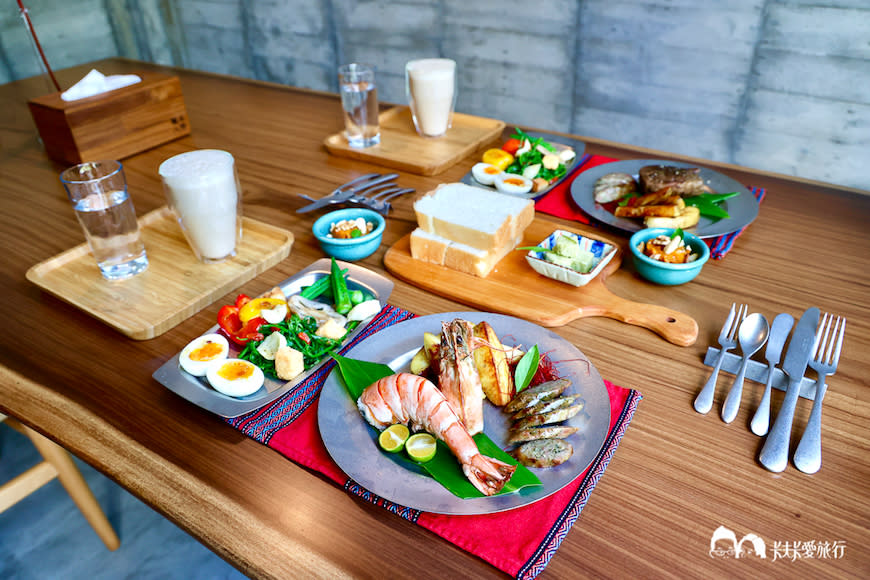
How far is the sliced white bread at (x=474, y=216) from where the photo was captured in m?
1.23

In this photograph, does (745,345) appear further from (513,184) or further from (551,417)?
(513,184)

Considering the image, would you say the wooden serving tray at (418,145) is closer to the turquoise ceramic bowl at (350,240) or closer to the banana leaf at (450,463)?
the turquoise ceramic bowl at (350,240)

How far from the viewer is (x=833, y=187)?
61.8 inches

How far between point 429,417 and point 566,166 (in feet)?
3.54

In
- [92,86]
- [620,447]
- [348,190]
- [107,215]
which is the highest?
[92,86]

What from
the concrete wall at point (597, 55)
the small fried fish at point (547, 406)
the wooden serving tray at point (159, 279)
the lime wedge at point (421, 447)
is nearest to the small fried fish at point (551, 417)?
the small fried fish at point (547, 406)

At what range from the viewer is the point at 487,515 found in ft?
2.52

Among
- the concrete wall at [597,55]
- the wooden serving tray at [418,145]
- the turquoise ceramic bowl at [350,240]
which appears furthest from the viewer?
the concrete wall at [597,55]

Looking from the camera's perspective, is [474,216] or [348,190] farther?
[348,190]

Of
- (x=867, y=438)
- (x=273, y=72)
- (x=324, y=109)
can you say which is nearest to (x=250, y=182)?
(x=324, y=109)

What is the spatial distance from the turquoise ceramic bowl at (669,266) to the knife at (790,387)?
0.70ft

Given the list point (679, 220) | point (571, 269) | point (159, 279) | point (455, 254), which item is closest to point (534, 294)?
point (571, 269)

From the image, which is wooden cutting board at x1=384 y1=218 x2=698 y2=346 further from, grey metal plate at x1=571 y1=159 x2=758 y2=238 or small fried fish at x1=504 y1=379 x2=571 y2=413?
small fried fish at x1=504 y1=379 x2=571 y2=413

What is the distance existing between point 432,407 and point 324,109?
1778 mm
